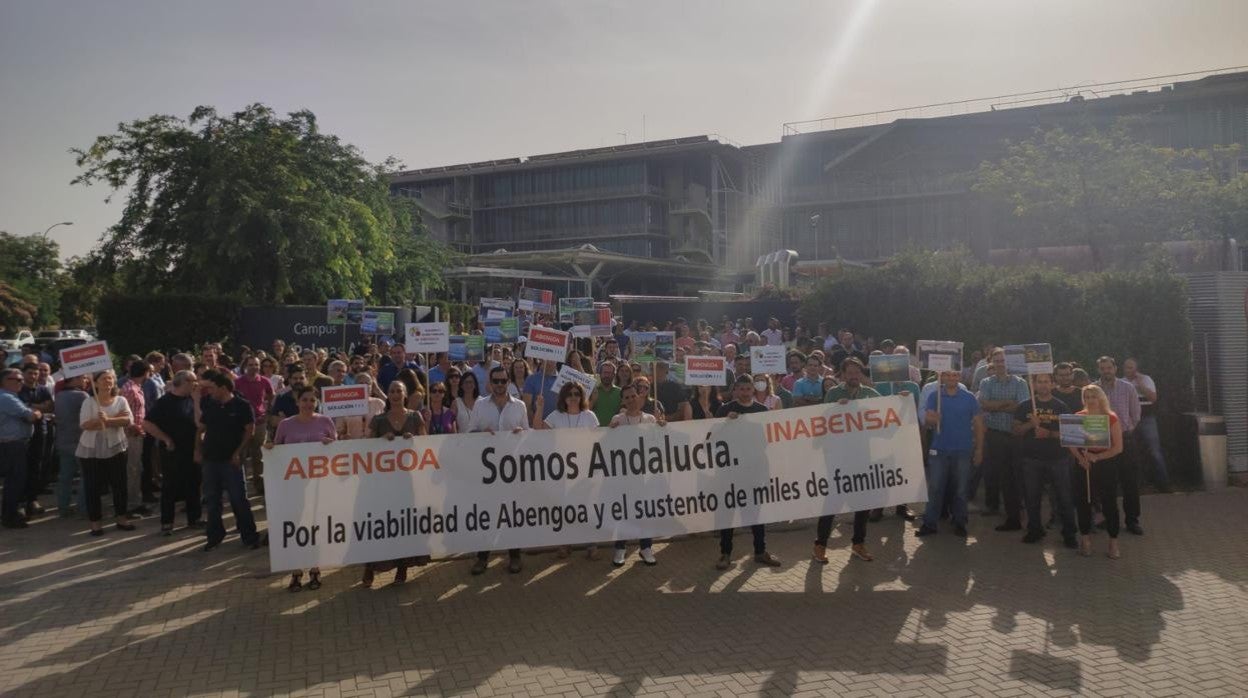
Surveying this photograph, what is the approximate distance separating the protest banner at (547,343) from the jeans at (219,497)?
11.1 ft

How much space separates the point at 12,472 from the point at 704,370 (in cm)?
801

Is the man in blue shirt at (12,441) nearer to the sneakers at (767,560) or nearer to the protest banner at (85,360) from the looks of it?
the protest banner at (85,360)

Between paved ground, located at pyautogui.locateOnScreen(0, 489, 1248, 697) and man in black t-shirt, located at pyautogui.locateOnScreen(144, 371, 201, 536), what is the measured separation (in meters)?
0.67

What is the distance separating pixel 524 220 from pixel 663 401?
75.6 metres

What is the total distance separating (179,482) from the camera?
10.0 meters

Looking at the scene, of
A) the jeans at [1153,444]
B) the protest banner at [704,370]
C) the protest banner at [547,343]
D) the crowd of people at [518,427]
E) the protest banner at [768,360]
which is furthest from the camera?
the jeans at [1153,444]

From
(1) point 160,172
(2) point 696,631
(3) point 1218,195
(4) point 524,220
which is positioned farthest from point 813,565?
(4) point 524,220

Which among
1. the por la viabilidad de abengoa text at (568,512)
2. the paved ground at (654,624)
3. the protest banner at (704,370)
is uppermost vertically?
the protest banner at (704,370)

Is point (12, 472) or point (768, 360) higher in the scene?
point (768, 360)

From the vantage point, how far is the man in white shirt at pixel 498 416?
26.9ft

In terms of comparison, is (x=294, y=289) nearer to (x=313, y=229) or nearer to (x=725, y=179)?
(x=313, y=229)

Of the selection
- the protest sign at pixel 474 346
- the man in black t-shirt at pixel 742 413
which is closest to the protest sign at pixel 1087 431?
the man in black t-shirt at pixel 742 413

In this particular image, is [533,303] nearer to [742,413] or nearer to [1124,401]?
[742,413]

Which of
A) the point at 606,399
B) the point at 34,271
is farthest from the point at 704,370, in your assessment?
the point at 34,271
